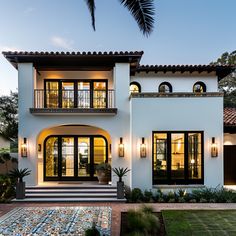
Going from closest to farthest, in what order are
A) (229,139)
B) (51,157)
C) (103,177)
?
(103,177)
(51,157)
(229,139)

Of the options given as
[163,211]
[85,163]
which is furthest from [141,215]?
[85,163]

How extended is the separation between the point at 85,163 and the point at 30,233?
25.5ft

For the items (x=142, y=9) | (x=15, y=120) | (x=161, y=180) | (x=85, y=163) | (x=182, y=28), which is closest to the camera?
(x=142, y=9)

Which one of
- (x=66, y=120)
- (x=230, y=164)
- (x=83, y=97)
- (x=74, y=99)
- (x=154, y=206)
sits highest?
(x=83, y=97)

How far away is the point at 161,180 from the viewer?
1312cm

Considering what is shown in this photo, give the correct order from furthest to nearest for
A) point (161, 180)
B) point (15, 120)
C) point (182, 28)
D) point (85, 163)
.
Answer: point (15, 120) → point (182, 28) → point (85, 163) → point (161, 180)

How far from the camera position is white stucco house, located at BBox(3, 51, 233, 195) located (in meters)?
13.1

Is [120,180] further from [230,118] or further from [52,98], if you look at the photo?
[230,118]

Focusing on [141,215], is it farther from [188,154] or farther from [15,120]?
[15,120]


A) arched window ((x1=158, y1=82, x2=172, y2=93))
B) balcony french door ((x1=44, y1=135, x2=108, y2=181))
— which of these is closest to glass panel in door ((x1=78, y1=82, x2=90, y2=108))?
balcony french door ((x1=44, y1=135, x2=108, y2=181))

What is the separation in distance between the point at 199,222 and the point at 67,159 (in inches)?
353

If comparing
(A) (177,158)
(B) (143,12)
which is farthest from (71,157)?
(B) (143,12)

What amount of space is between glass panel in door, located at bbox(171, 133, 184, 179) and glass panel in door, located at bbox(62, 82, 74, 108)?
241 inches

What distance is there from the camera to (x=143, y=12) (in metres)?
5.54
